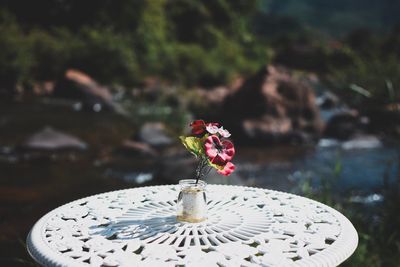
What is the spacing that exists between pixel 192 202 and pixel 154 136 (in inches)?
259

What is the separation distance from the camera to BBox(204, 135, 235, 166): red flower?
6.61ft

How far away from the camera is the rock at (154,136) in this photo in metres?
8.51

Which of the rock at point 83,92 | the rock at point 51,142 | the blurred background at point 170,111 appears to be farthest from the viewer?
the rock at point 83,92

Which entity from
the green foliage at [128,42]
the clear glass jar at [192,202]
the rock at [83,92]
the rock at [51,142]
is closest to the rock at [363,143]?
the rock at [51,142]

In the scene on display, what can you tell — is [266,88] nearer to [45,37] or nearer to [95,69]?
[95,69]

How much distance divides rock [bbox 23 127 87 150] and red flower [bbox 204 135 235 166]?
625 cm

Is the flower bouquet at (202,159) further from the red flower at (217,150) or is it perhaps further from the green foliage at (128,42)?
the green foliage at (128,42)

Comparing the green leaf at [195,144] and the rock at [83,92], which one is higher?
the rock at [83,92]

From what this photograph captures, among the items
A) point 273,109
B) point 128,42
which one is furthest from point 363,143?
point 128,42

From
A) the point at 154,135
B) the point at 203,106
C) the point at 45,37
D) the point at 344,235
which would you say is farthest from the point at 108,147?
the point at 45,37

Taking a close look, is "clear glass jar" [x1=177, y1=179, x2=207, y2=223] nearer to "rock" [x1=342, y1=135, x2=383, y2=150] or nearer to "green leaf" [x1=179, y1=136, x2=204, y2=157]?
"green leaf" [x1=179, y1=136, x2=204, y2=157]

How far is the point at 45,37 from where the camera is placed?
15.7 m

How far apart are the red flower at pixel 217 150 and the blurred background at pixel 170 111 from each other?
4.94 feet

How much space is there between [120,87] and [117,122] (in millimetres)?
4802
